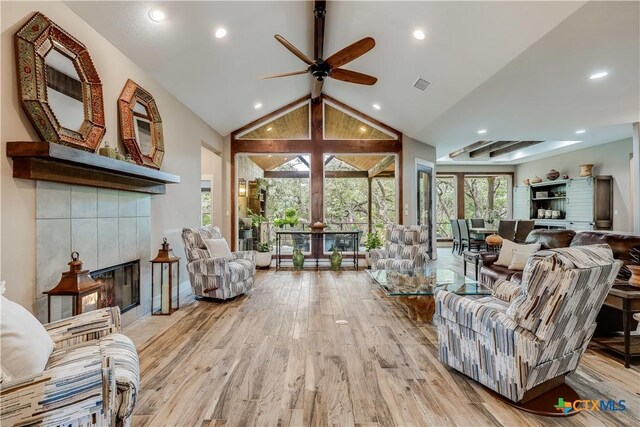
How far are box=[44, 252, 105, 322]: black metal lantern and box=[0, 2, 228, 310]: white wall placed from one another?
27 cm

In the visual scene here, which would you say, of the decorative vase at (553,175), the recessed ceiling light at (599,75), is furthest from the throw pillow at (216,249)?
the decorative vase at (553,175)

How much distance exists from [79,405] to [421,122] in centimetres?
625

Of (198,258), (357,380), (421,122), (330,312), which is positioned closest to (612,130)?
(421,122)

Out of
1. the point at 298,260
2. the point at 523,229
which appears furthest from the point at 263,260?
the point at 523,229

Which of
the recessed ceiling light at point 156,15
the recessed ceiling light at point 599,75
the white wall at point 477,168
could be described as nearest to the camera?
the recessed ceiling light at point 156,15

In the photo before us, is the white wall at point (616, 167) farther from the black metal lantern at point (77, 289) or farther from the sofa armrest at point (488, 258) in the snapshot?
the black metal lantern at point (77, 289)

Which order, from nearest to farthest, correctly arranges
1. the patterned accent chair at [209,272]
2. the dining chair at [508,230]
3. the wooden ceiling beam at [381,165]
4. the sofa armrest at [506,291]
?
the sofa armrest at [506,291], the patterned accent chair at [209,272], the dining chair at [508,230], the wooden ceiling beam at [381,165]

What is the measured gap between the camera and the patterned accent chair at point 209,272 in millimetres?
4207

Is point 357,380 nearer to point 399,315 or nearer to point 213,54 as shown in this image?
point 399,315

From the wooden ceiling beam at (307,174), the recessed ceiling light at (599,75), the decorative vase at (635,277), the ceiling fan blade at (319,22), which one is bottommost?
the decorative vase at (635,277)

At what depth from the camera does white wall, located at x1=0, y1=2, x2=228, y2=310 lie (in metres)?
2.15

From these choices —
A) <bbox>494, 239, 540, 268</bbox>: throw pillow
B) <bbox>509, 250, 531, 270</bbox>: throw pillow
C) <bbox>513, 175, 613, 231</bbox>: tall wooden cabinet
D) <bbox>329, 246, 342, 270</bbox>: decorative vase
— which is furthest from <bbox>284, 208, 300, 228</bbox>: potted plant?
<bbox>513, 175, 613, 231</bbox>: tall wooden cabinet

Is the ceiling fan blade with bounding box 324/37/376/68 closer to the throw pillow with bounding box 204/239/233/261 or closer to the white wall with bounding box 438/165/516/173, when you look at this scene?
the throw pillow with bounding box 204/239/233/261

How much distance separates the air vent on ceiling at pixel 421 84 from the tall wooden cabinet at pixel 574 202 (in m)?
5.33
